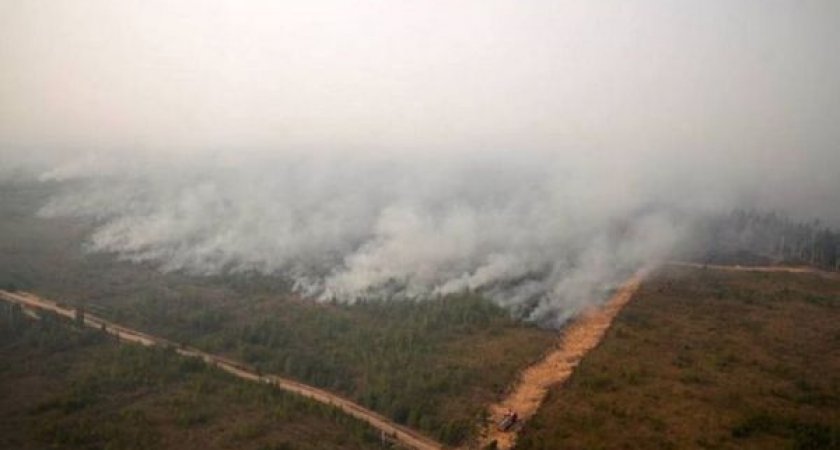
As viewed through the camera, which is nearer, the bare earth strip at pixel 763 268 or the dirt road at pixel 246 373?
the dirt road at pixel 246 373

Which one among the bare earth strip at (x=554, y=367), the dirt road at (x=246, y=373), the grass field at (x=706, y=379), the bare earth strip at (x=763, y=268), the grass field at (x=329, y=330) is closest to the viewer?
the grass field at (x=706, y=379)

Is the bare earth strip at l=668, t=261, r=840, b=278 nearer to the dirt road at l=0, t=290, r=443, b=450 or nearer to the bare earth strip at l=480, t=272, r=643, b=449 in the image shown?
the bare earth strip at l=480, t=272, r=643, b=449

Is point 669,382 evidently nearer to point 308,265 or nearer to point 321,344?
point 321,344

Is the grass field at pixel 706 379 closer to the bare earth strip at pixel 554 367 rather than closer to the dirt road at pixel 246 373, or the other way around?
the bare earth strip at pixel 554 367

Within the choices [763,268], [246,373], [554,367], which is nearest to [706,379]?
[554,367]

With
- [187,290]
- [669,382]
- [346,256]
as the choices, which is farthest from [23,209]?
[669,382]

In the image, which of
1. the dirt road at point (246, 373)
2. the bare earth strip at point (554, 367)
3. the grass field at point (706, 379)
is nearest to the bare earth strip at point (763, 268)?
the grass field at point (706, 379)
